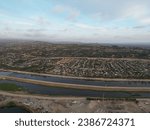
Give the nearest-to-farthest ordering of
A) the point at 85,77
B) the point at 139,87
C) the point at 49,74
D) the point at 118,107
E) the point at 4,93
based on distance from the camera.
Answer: the point at 118,107 → the point at 4,93 → the point at 139,87 → the point at 85,77 → the point at 49,74

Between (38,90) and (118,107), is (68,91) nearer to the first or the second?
(38,90)

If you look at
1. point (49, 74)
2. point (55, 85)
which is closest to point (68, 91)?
point (55, 85)

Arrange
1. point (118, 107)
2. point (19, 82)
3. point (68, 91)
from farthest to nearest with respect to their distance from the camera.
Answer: point (19, 82) → point (68, 91) → point (118, 107)

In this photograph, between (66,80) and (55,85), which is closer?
(55,85)

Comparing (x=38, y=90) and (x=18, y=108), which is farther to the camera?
(x=38, y=90)

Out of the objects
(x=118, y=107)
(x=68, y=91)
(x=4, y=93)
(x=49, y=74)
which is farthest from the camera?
(x=49, y=74)

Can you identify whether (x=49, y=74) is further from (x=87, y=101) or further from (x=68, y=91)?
(x=87, y=101)

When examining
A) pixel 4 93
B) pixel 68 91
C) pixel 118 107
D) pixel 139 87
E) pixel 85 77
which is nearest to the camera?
pixel 118 107

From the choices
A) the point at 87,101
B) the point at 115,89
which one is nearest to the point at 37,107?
the point at 87,101
